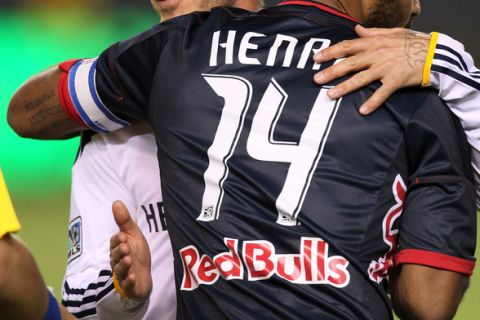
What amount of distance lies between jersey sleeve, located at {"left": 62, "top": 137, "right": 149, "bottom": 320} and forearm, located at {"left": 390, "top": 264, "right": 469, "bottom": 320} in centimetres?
57

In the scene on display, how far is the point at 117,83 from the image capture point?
2.06 meters

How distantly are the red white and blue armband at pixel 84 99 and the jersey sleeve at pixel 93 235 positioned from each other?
137 mm

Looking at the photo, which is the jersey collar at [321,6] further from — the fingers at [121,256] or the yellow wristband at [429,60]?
the fingers at [121,256]

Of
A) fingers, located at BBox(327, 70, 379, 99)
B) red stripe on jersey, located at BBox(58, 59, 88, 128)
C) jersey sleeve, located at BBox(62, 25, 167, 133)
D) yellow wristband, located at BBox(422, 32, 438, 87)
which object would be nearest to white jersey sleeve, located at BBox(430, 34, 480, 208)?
yellow wristband, located at BBox(422, 32, 438, 87)

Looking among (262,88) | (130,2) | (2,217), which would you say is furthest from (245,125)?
(130,2)

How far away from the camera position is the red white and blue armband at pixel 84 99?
82.5 inches

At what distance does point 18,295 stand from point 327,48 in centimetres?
85

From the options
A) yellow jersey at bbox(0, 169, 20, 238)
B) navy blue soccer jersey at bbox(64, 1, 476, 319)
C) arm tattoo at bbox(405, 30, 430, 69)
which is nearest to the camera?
yellow jersey at bbox(0, 169, 20, 238)

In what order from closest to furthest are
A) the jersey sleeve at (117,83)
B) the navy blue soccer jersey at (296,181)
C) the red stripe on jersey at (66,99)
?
the navy blue soccer jersey at (296,181) < the jersey sleeve at (117,83) < the red stripe on jersey at (66,99)

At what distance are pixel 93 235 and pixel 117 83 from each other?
0.37 m

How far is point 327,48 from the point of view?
1915mm

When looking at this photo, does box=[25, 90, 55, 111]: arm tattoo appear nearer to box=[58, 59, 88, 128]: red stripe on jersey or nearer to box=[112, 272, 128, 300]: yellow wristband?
box=[58, 59, 88, 128]: red stripe on jersey

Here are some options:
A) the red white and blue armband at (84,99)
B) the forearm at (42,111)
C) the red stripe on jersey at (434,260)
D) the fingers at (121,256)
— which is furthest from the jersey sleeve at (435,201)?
the forearm at (42,111)

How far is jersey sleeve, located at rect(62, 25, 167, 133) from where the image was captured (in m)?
2.03
